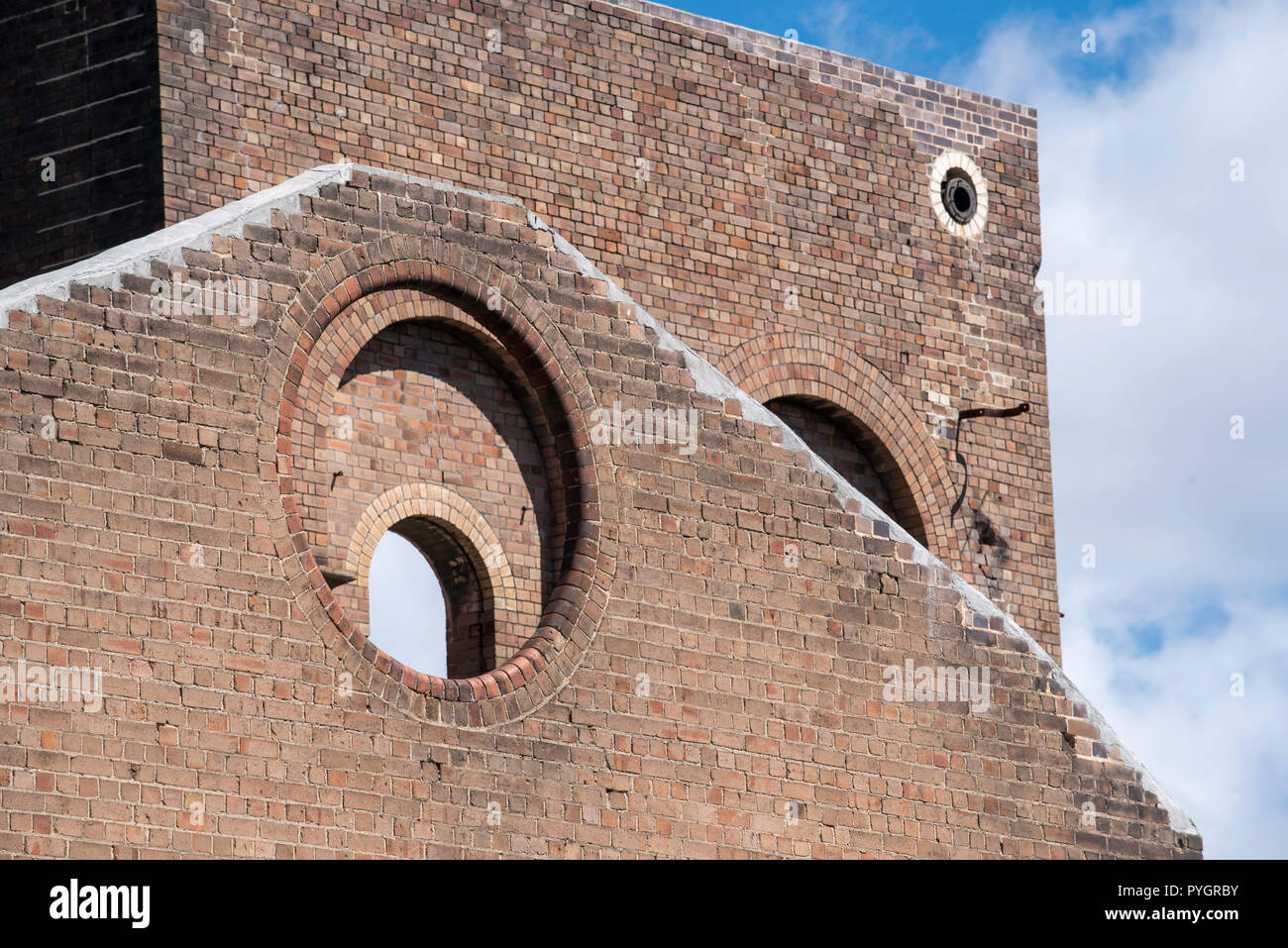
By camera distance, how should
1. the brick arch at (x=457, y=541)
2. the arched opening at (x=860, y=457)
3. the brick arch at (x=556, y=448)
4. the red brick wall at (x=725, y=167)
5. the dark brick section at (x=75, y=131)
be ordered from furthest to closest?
the arched opening at (x=860, y=457) → the red brick wall at (x=725, y=167) → the dark brick section at (x=75, y=131) → the brick arch at (x=457, y=541) → the brick arch at (x=556, y=448)

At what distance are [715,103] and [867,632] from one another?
6.74 meters

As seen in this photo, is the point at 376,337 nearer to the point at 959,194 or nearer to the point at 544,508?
the point at 544,508

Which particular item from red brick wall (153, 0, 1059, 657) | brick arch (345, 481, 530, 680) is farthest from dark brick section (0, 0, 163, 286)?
brick arch (345, 481, 530, 680)

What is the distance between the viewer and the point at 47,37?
61.9 feet

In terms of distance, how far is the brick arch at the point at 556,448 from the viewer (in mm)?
14047

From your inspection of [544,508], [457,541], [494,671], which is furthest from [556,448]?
[494,671]

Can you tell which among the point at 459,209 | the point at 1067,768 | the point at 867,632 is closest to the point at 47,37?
the point at 459,209

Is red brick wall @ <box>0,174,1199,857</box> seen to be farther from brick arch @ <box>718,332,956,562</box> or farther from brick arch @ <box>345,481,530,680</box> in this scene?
brick arch @ <box>718,332,956,562</box>

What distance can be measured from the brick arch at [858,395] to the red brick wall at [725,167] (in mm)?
26

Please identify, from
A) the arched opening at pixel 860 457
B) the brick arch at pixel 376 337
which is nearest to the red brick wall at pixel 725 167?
the arched opening at pixel 860 457

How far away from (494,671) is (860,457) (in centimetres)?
764

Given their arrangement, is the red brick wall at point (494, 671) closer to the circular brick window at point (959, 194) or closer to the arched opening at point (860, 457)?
the arched opening at point (860, 457)

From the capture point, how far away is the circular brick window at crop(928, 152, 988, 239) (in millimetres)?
22828
